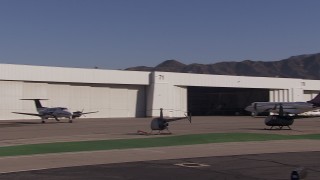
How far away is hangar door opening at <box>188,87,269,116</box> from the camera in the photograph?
102 meters

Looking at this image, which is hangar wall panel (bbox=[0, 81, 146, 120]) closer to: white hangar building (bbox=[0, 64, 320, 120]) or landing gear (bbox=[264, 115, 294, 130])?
white hangar building (bbox=[0, 64, 320, 120])

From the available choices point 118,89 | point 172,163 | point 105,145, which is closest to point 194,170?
point 172,163

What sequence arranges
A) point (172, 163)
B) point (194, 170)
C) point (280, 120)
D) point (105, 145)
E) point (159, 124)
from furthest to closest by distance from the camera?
point (280, 120)
point (159, 124)
point (105, 145)
point (172, 163)
point (194, 170)

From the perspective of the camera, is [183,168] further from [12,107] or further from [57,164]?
[12,107]

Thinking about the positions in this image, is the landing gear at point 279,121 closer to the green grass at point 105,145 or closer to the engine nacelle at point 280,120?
the engine nacelle at point 280,120

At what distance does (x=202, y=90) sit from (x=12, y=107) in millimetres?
43609

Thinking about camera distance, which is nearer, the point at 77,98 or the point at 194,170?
the point at 194,170

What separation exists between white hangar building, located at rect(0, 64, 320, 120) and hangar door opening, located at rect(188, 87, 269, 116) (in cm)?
64

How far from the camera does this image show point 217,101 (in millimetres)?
105625

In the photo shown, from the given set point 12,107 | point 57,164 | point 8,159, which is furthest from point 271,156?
point 12,107

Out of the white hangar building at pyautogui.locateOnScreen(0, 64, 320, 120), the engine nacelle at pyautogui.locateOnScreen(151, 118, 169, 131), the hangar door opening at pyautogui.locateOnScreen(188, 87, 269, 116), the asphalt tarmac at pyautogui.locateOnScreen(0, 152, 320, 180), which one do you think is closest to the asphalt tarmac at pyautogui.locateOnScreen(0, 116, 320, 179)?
the asphalt tarmac at pyautogui.locateOnScreen(0, 152, 320, 180)

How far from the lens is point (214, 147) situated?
2294cm

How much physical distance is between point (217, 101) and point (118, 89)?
30.4 m

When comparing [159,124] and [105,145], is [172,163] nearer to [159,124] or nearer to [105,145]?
[105,145]
